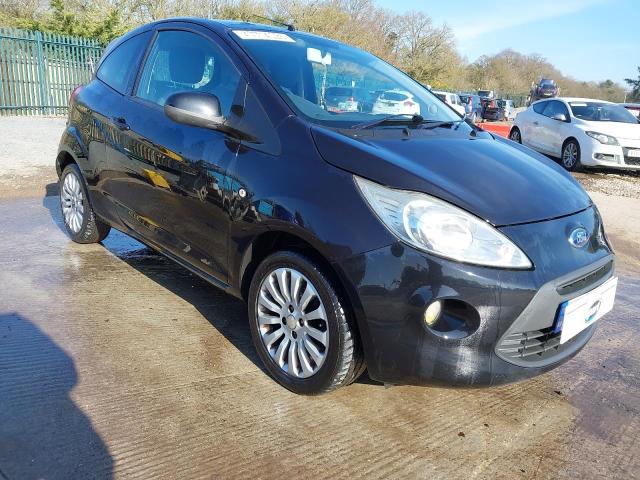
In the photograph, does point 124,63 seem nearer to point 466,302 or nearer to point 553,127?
point 466,302

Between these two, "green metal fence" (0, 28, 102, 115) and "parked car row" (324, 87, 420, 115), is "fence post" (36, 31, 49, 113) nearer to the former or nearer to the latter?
"green metal fence" (0, 28, 102, 115)

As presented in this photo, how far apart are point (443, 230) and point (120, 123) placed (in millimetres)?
2427

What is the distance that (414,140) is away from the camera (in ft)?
8.95

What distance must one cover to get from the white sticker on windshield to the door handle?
98 cm

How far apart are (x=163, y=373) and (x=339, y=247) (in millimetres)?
1220

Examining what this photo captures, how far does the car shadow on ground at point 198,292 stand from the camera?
10.5 ft

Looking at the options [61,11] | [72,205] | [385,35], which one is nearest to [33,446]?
[72,205]

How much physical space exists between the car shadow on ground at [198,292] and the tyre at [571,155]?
9.07 meters

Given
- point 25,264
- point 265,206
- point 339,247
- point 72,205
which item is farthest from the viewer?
point 72,205

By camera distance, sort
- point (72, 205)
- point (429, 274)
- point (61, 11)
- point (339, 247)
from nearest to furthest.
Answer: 1. point (429, 274)
2. point (339, 247)
3. point (72, 205)
4. point (61, 11)

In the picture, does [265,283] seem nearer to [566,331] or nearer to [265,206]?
[265,206]

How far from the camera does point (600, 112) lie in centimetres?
1114

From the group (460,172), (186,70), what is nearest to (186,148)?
(186,70)

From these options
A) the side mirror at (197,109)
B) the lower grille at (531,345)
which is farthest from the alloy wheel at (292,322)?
the side mirror at (197,109)
